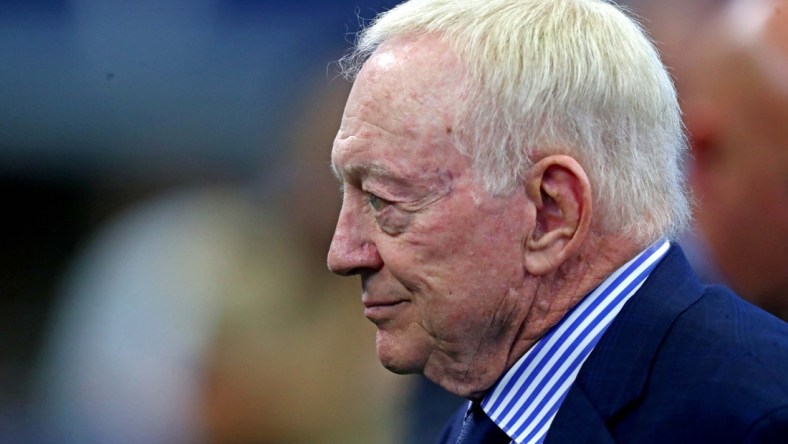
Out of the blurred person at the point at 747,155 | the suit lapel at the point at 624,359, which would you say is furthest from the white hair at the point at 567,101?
the blurred person at the point at 747,155

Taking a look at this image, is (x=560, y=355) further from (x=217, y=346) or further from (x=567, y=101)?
(x=217, y=346)

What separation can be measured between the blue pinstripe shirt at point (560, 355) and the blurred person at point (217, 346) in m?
1.64

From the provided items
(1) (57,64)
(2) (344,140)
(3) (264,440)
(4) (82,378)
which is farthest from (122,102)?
(2) (344,140)

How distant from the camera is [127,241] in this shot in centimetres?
373

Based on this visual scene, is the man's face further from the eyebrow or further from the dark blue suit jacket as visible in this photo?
the dark blue suit jacket

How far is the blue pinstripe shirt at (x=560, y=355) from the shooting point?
1768 millimetres

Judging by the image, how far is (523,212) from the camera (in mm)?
1770

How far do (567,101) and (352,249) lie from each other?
0.45 metres

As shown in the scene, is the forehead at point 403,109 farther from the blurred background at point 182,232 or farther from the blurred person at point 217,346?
the blurred person at point 217,346

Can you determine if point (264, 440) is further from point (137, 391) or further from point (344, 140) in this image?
point (344, 140)

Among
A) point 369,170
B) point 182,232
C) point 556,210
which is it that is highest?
point 182,232

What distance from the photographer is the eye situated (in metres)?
1.83

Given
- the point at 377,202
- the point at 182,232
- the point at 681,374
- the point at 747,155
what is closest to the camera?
the point at 681,374

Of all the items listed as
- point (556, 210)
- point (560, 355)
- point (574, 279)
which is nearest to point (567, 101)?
point (556, 210)
